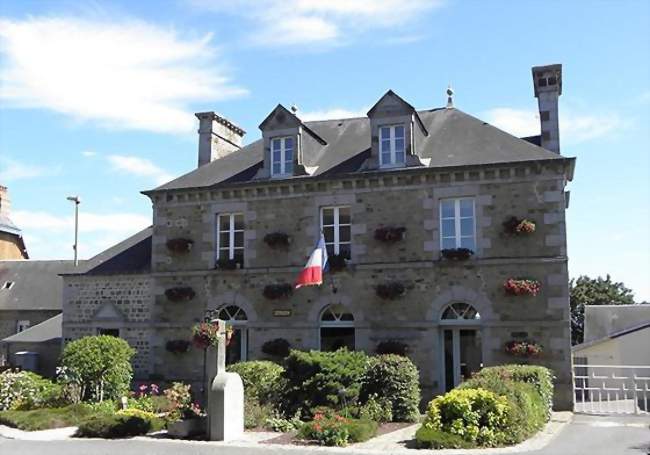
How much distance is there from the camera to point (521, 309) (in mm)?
17141

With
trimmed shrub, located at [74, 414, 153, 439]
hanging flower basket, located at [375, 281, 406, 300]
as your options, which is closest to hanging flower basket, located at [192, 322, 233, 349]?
trimmed shrub, located at [74, 414, 153, 439]

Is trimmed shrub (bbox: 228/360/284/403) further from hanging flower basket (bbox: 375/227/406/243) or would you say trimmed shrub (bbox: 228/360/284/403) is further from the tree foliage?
the tree foliage

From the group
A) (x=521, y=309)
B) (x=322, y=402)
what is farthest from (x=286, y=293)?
(x=521, y=309)

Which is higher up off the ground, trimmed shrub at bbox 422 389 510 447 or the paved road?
trimmed shrub at bbox 422 389 510 447

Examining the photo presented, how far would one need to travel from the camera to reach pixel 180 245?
2030 cm

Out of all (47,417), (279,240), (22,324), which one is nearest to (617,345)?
(279,240)

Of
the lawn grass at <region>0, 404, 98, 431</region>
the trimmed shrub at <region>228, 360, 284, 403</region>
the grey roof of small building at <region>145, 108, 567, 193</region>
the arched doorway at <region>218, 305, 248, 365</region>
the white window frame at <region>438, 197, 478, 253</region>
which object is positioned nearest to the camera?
the lawn grass at <region>0, 404, 98, 431</region>

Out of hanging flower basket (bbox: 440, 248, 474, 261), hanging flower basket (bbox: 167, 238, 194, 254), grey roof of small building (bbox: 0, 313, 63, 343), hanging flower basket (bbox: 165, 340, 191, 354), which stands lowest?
hanging flower basket (bbox: 165, 340, 191, 354)

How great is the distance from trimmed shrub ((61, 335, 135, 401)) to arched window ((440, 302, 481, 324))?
8259 millimetres

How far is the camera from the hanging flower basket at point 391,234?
1816 centimetres

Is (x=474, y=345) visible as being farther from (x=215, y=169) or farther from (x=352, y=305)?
(x=215, y=169)

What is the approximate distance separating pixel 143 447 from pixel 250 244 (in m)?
8.47

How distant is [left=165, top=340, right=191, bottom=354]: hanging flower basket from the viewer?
65.3 ft

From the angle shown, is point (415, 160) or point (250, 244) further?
point (250, 244)
